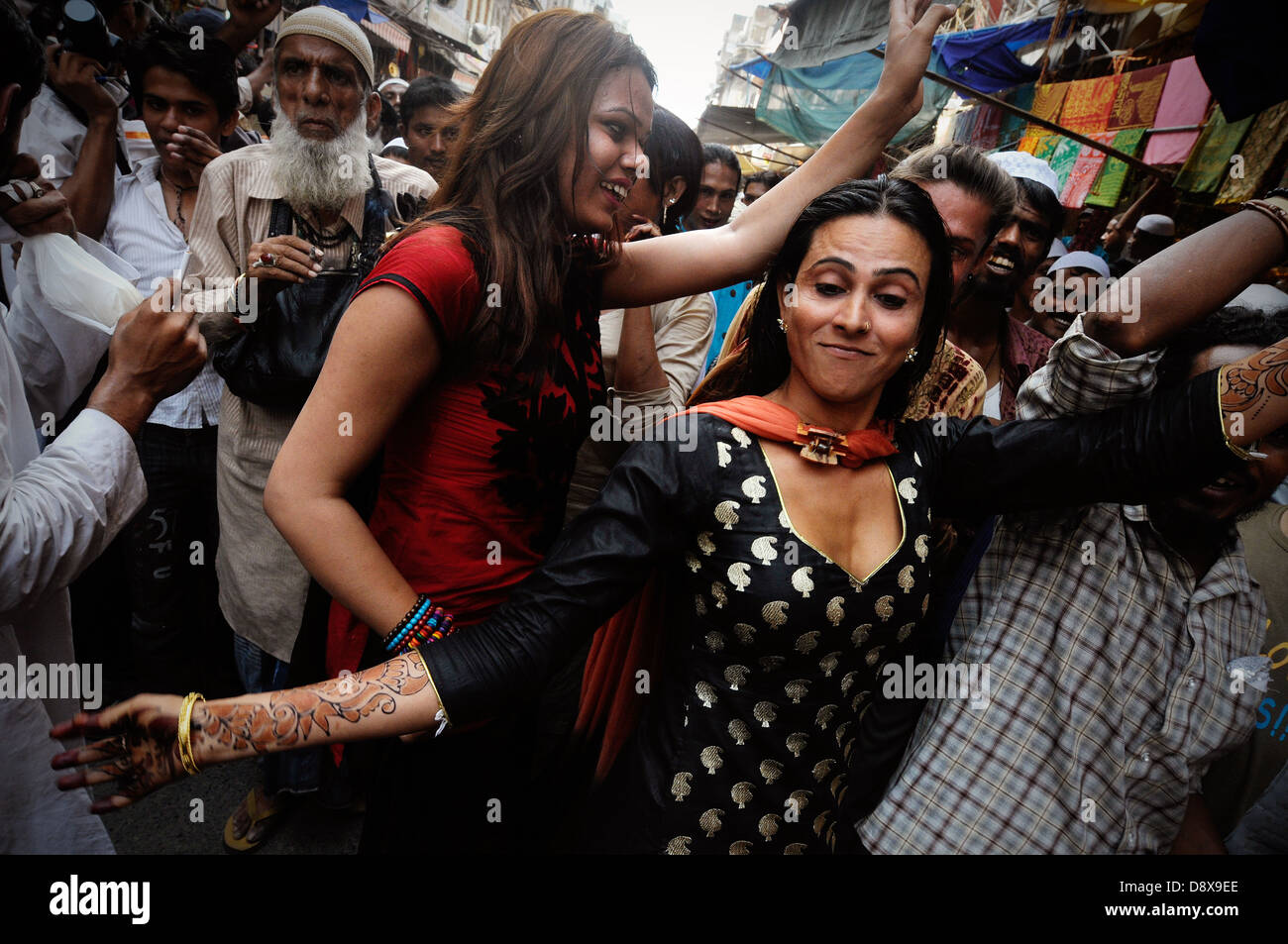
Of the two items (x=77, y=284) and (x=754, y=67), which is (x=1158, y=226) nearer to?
(x=77, y=284)

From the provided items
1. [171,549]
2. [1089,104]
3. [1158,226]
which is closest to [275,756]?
[171,549]

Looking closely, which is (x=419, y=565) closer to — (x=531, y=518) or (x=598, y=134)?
(x=531, y=518)

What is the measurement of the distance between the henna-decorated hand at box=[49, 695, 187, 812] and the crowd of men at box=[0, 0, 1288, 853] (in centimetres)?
36

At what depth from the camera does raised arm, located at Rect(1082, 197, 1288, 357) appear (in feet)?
4.11

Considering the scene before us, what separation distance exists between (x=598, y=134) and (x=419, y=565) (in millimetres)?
1035

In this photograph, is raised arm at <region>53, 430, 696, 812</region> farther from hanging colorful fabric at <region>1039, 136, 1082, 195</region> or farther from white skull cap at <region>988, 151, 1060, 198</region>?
hanging colorful fabric at <region>1039, 136, 1082, 195</region>

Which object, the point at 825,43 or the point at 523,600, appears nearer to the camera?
the point at 523,600

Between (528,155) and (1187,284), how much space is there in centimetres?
133

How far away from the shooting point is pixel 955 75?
981 centimetres

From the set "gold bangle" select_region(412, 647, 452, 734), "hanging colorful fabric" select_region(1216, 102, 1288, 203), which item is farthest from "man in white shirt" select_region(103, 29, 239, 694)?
"hanging colorful fabric" select_region(1216, 102, 1288, 203)

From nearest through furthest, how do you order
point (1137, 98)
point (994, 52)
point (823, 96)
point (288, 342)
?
point (288, 342), point (1137, 98), point (823, 96), point (994, 52)

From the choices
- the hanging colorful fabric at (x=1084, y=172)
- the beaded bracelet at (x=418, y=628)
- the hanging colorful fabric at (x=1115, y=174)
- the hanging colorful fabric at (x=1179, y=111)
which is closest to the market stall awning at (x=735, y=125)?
the hanging colorful fabric at (x=1084, y=172)

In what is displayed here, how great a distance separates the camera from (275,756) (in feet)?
8.50
